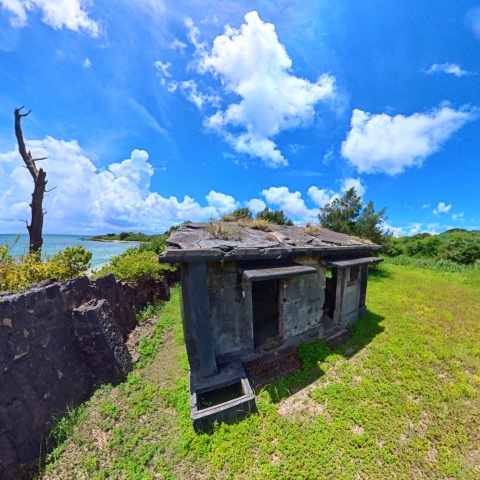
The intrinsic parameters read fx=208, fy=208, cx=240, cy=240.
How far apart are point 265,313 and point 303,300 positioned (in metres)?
2.04

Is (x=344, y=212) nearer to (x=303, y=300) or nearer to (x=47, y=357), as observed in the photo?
(x=303, y=300)

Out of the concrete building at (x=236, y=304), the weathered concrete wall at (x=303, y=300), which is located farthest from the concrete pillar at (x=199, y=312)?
the weathered concrete wall at (x=303, y=300)

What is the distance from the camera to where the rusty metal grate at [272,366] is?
5051mm

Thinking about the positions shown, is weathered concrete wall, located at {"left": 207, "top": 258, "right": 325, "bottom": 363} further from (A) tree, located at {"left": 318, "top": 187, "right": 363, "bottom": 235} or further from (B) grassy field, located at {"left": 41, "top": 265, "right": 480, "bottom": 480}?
(A) tree, located at {"left": 318, "top": 187, "right": 363, "bottom": 235}

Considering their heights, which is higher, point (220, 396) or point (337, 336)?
point (337, 336)

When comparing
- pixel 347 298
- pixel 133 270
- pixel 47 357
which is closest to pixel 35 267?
pixel 47 357

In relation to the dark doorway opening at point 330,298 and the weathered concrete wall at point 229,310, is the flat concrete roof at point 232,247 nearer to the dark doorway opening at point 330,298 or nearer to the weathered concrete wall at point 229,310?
the weathered concrete wall at point 229,310

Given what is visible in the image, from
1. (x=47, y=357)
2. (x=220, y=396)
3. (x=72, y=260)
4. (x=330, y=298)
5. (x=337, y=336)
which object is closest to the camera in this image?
(x=47, y=357)

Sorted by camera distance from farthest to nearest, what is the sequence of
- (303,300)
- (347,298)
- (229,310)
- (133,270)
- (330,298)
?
(133,270), (330,298), (347,298), (303,300), (229,310)

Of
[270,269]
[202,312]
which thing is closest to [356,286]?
[270,269]

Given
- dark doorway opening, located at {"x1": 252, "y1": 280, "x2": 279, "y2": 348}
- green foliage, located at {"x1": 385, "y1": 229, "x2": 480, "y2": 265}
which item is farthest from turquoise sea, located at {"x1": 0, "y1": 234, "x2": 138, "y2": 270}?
green foliage, located at {"x1": 385, "y1": 229, "x2": 480, "y2": 265}

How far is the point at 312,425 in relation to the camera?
405cm

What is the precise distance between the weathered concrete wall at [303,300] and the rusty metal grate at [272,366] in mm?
477

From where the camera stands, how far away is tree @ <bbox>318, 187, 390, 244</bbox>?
55.7ft
